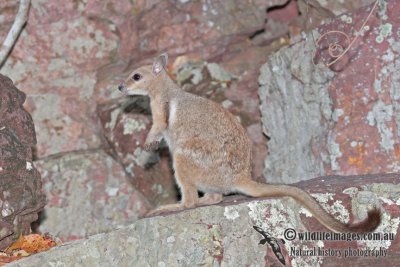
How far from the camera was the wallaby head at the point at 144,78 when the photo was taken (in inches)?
336

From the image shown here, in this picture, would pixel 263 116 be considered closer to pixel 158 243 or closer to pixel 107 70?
pixel 107 70

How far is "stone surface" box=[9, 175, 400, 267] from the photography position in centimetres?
576

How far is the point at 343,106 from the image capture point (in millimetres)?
8984

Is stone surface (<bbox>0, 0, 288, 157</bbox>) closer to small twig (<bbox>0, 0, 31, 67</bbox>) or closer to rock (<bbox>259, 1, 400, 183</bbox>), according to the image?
small twig (<bbox>0, 0, 31, 67</bbox>)

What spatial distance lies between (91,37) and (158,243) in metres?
5.51

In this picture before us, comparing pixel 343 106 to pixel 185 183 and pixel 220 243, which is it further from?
pixel 220 243

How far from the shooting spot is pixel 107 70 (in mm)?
10805

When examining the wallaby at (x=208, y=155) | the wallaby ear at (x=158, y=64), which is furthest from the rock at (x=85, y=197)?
the wallaby at (x=208, y=155)

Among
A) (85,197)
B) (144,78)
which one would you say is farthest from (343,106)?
(85,197)

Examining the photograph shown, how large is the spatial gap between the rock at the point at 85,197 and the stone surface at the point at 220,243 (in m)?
4.07

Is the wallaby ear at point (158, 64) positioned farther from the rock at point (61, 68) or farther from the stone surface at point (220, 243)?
the stone surface at point (220, 243)

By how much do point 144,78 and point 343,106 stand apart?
7.78 feet

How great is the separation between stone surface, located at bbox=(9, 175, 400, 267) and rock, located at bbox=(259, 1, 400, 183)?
8.61ft

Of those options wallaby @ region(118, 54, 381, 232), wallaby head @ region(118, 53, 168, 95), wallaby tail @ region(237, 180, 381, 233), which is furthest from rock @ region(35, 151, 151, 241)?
wallaby tail @ region(237, 180, 381, 233)
